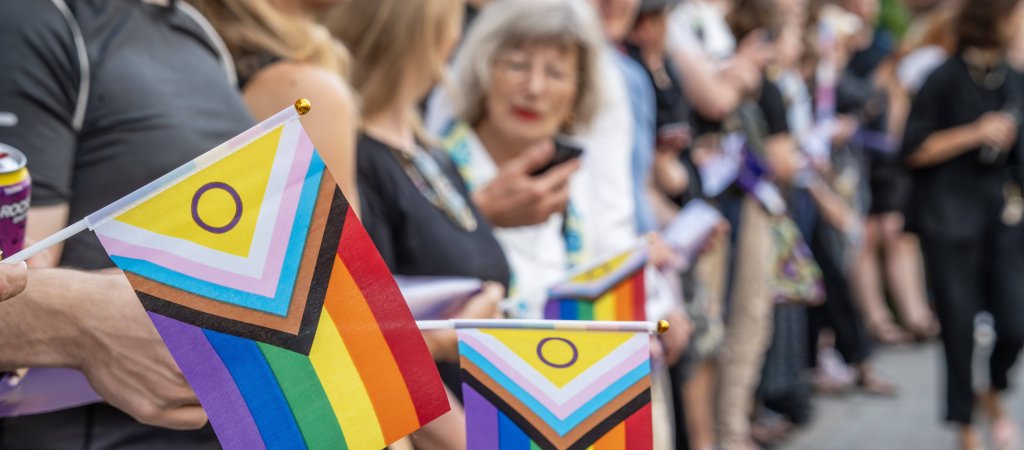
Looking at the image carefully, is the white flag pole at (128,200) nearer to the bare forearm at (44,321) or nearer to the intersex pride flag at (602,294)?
the bare forearm at (44,321)

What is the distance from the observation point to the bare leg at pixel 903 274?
29.1 feet

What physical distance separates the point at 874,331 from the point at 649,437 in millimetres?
7553

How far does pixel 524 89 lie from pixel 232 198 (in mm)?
2170

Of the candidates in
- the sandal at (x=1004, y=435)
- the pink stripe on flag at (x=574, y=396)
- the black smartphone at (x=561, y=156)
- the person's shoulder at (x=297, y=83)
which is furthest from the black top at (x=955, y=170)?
the pink stripe on flag at (x=574, y=396)

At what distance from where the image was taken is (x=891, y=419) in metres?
6.76

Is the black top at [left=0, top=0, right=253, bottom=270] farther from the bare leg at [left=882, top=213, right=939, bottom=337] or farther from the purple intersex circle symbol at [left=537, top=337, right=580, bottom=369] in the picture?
the bare leg at [left=882, top=213, right=939, bottom=337]

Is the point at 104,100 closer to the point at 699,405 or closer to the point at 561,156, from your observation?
the point at 561,156

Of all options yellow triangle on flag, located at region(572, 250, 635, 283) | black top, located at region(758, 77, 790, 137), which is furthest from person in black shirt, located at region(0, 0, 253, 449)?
black top, located at region(758, 77, 790, 137)

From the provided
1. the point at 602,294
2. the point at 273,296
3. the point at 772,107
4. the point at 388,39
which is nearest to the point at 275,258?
the point at 273,296

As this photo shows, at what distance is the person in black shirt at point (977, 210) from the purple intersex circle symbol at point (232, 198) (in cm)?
505

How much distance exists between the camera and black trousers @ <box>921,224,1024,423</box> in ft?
19.2

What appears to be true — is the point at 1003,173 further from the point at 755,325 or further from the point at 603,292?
the point at 603,292

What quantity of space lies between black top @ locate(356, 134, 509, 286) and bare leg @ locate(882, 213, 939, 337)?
Answer: 6.55m

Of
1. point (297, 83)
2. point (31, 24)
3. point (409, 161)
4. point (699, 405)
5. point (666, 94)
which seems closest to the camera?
point (31, 24)
